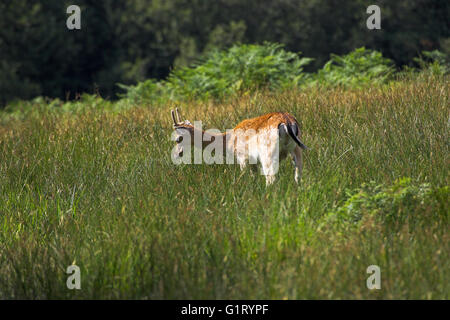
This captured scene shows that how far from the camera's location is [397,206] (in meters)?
4.89

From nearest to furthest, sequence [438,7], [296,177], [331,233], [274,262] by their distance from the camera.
A: [274,262] → [331,233] → [296,177] → [438,7]

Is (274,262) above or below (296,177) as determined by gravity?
below

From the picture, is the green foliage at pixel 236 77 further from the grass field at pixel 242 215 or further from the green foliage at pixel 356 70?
the grass field at pixel 242 215

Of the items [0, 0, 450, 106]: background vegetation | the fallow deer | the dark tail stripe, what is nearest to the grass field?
the fallow deer

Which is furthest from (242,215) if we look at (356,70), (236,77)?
(356,70)

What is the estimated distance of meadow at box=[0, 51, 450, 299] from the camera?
13.5 ft

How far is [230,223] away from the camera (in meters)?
5.05

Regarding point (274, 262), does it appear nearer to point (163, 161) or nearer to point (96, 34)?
point (163, 161)

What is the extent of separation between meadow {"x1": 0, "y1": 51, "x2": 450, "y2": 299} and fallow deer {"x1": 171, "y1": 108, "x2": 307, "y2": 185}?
0.60 ft

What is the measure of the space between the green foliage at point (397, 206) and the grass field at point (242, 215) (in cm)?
1

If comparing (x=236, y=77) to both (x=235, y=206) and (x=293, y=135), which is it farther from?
(x=235, y=206)

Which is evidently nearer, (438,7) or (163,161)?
(163,161)

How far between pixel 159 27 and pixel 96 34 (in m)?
3.49
